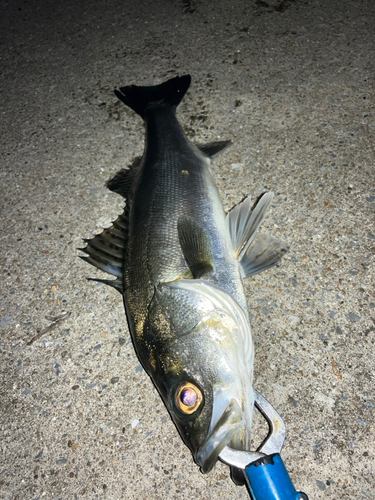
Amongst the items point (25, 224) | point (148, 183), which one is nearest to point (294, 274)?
point (148, 183)

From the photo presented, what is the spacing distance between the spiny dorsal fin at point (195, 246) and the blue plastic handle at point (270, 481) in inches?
34.1

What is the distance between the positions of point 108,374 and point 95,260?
684 millimetres

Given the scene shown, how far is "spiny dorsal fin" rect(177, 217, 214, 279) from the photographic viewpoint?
1.84 meters

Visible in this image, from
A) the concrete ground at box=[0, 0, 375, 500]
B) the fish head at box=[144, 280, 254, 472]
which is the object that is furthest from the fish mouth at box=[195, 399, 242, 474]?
the concrete ground at box=[0, 0, 375, 500]

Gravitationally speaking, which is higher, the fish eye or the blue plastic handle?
the blue plastic handle

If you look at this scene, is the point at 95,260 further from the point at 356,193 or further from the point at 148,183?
the point at 356,193

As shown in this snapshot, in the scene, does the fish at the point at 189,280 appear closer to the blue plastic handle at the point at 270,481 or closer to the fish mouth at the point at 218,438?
the fish mouth at the point at 218,438

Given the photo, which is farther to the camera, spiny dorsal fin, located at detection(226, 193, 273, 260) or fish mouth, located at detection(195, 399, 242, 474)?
spiny dorsal fin, located at detection(226, 193, 273, 260)

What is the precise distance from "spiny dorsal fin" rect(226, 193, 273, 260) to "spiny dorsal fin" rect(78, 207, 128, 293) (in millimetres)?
660

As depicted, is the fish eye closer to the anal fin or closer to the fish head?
the fish head

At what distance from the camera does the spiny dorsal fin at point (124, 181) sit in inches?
98.0

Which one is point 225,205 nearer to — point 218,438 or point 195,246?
point 195,246

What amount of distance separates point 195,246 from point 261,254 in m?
0.47

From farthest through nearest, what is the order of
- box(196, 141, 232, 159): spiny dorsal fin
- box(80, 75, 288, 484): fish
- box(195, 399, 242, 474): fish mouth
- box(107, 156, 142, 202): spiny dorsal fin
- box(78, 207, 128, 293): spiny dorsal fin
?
box(196, 141, 232, 159): spiny dorsal fin → box(107, 156, 142, 202): spiny dorsal fin → box(78, 207, 128, 293): spiny dorsal fin → box(80, 75, 288, 484): fish → box(195, 399, 242, 474): fish mouth
